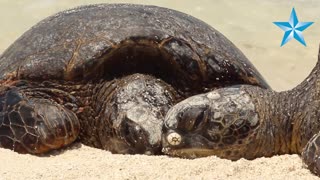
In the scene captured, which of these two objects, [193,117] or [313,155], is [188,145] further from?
[313,155]

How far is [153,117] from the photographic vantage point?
3.46 meters

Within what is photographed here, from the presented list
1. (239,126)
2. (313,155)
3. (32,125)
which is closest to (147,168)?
(239,126)

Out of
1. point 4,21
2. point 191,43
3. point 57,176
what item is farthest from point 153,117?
point 4,21

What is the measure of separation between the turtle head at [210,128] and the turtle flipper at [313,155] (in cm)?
39

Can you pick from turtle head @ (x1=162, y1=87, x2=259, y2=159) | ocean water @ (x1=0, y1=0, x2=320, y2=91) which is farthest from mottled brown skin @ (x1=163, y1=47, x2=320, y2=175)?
ocean water @ (x1=0, y1=0, x2=320, y2=91)

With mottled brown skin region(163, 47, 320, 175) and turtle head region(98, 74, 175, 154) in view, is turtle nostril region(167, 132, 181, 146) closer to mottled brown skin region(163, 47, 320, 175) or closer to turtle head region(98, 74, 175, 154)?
mottled brown skin region(163, 47, 320, 175)

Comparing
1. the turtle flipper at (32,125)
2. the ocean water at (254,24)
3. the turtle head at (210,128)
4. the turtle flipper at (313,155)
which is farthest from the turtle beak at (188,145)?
the ocean water at (254,24)

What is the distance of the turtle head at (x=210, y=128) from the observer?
3.16m

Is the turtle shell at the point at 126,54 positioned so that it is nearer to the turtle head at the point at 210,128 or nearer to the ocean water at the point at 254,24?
the turtle head at the point at 210,128

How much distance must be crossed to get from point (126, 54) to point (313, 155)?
140 centimetres

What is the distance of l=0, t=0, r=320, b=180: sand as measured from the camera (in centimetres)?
280

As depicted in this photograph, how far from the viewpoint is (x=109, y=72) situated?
12.6 feet

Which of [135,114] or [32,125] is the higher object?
[135,114]

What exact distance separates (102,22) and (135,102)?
2.16ft
